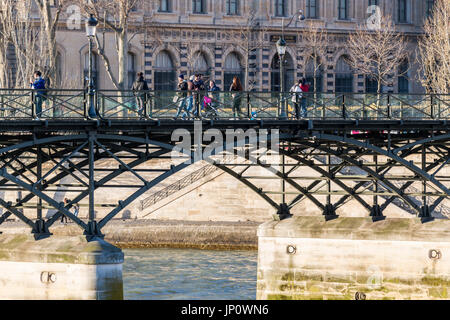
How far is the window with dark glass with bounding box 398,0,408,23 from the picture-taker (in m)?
81.8

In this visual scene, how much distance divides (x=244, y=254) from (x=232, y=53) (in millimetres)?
21570

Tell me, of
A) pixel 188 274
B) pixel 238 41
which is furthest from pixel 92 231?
pixel 238 41

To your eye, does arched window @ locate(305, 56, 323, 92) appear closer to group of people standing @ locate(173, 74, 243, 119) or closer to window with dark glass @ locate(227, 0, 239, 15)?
window with dark glass @ locate(227, 0, 239, 15)

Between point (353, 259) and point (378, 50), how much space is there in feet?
110

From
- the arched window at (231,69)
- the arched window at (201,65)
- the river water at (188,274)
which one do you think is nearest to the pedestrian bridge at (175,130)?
the river water at (188,274)

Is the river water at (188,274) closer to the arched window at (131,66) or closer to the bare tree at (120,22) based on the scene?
A: the bare tree at (120,22)

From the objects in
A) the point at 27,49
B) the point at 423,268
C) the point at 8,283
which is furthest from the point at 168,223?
the point at 8,283

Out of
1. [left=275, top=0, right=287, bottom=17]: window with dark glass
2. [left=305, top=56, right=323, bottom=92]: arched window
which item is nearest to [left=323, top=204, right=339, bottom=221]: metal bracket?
[left=305, top=56, right=323, bottom=92]: arched window

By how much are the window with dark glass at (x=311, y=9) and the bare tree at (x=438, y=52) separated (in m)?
6.04

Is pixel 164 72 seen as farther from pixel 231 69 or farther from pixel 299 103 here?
pixel 299 103

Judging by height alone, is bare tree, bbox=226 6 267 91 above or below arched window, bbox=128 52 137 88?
above

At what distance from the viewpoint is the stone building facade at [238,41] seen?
7350cm

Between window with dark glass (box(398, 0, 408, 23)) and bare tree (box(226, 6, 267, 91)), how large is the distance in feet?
30.9
